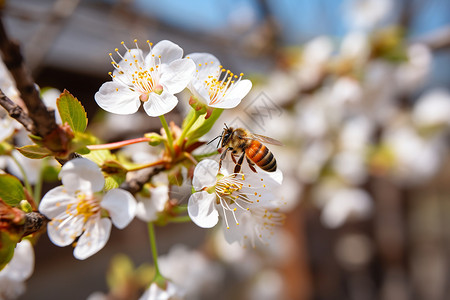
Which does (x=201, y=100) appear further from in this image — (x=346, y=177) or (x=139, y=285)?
(x=346, y=177)

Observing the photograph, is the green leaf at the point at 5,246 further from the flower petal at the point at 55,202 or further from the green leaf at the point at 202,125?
the green leaf at the point at 202,125

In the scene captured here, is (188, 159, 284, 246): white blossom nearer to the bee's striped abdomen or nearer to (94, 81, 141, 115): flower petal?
the bee's striped abdomen

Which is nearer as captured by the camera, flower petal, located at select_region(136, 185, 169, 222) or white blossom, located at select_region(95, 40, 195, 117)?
white blossom, located at select_region(95, 40, 195, 117)

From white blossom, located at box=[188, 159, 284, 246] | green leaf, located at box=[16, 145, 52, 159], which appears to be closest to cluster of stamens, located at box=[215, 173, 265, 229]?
white blossom, located at box=[188, 159, 284, 246]

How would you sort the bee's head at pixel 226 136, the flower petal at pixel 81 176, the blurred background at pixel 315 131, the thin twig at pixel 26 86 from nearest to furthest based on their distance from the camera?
the thin twig at pixel 26 86, the flower petal at pixel 81 176, the bee's head at pixel 226 136, the blurred background at pixel 315 131

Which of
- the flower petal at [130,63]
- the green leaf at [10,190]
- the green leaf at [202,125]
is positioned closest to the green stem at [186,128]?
the green leaf at [202,125]

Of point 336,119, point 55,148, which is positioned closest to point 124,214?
point 55,148
